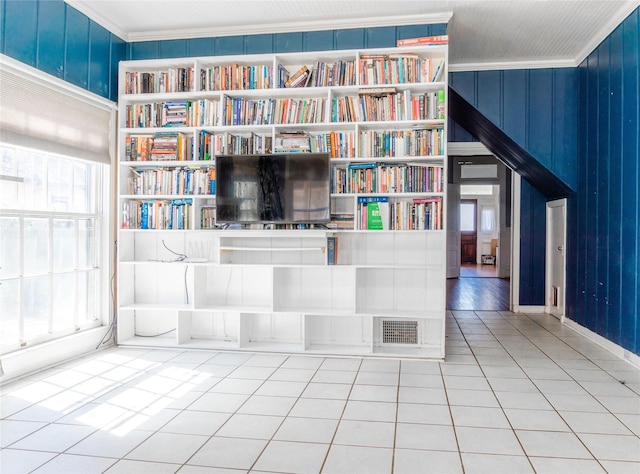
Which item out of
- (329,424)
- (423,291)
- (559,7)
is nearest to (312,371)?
(329,424)

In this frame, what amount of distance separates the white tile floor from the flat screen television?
1.22 metres

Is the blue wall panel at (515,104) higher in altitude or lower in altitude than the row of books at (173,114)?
higher

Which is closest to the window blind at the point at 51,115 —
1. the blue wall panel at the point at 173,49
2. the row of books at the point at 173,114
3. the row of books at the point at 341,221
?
the row of books at the point at 173,114

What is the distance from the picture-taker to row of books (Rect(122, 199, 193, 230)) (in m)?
4.09

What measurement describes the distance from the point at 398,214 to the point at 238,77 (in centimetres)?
189

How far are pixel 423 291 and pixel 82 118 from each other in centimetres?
329

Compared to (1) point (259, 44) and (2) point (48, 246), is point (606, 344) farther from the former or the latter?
(2) point (48, 246)

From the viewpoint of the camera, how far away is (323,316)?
→ 13.6 ft

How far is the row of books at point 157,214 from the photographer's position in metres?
4.09

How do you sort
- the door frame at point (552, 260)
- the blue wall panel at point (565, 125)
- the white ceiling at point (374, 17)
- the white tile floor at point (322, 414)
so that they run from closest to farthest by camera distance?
the white tile floor at point (322, 414)
the white ceiling at point (374, 17)
the blue wall panel at point (565, 125)
the door frame at point (552, 260)

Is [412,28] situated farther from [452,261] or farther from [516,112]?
[452,261]

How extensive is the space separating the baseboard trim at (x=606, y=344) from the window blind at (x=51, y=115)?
478 centimetres

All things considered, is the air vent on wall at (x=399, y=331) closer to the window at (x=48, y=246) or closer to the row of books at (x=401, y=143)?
the row of books at (x=401, y=143)

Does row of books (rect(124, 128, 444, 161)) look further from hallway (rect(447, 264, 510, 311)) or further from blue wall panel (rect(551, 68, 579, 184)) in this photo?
hallway (rect(447, 264, 510, 311))
